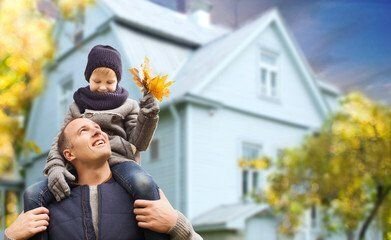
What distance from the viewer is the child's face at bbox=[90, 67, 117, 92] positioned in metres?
1.77

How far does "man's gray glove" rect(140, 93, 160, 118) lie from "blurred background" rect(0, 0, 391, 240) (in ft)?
14.6

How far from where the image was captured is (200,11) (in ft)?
30.2

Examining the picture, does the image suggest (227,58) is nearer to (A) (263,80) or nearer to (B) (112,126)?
(A) (263,80)

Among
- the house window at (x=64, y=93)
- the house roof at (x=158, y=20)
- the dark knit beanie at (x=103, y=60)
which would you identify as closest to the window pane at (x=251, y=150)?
the house roof at (x=158, y=20)

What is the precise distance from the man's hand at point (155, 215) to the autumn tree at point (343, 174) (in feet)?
18.2

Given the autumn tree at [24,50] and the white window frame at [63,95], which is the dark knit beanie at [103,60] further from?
the white window frame at [63,95]

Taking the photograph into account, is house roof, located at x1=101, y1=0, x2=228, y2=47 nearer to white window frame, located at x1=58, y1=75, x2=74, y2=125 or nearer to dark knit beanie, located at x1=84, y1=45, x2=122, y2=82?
white window frame, located at x1=58, y1=75, x2=74, y2=125

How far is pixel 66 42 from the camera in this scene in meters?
8.73

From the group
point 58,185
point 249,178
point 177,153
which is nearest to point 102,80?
point 58,185

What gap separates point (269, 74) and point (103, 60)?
295 inches

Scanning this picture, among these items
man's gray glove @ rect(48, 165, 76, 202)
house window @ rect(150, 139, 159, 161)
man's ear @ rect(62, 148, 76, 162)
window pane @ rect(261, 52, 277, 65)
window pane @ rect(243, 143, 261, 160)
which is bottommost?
man's gray glove @ rect(48, 165, 76, 202)

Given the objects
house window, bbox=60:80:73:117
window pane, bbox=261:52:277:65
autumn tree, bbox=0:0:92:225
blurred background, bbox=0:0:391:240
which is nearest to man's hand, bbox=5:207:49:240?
autumn tree, bbox=0:0:92:225

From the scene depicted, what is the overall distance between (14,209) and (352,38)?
5.97 metres

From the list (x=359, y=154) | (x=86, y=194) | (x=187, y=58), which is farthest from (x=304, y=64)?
(x=86, y=194)
